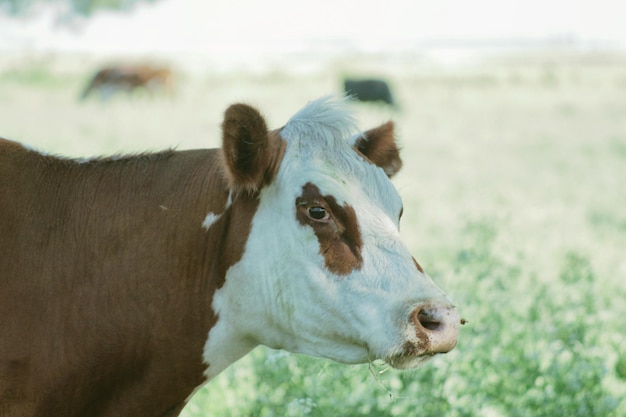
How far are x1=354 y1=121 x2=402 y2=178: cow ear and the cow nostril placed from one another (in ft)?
3.32

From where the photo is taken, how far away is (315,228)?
376 cm

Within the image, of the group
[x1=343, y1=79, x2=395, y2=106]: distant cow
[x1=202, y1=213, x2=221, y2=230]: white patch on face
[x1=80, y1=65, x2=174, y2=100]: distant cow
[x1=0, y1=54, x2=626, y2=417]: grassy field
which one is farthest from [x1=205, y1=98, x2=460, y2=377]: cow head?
[x1=80, y1=65, x2=174, y2=100]: distant cow

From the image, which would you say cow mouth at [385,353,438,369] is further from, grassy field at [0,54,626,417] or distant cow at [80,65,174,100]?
distant cow at [80,65,174,100]

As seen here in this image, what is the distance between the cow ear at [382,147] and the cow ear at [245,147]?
0.63 metres

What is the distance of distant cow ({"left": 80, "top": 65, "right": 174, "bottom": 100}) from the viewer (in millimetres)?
31156

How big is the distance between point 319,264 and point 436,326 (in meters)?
0.55

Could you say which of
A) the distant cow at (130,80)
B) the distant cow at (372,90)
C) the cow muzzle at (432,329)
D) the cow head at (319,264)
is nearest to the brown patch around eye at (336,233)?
the cow head at (319,264)

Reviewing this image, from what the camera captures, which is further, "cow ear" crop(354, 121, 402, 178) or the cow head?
"cow ear" crop(354, 121, 402, 178)

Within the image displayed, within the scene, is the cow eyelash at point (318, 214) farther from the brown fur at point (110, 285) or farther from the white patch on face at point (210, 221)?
the white patch on face at point (210, 221)

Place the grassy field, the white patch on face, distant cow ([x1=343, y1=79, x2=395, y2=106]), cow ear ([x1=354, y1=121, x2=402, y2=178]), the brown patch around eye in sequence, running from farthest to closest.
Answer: distant cow ([x1=343, y1=79, x2=395, y2=106]) → the grassy field → cow ear ([x1=354, y1=121, x2=402, y2=178]) → the white patch on face → the brown patch around eye

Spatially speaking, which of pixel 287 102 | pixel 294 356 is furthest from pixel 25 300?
pixel 287 102

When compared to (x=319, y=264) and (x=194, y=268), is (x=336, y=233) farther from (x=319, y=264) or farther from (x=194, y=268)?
(x=194, y=268)

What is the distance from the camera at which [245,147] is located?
12.4 feet

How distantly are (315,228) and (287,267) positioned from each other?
0.20 metres
